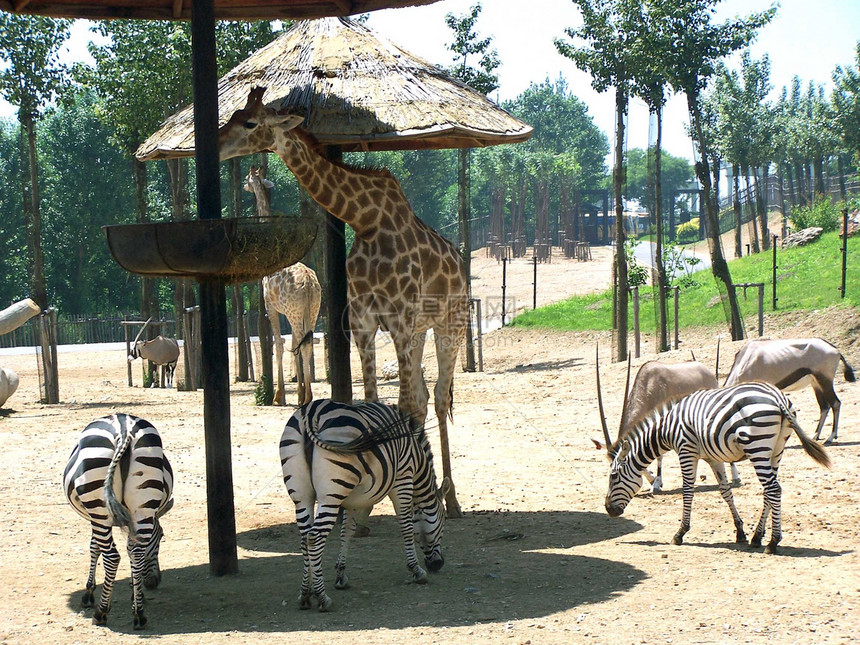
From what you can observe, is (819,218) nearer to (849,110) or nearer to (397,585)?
(849,110)

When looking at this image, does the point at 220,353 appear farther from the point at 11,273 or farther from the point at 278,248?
the point at 11,273

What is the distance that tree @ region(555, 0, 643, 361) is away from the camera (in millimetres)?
21750

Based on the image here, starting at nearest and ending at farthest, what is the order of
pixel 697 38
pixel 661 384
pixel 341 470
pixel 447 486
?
pixel 341 470
pixel 447 486
pixel 661 384
pixel 697 38

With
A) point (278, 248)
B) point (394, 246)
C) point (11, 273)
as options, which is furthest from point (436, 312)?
point (11, 273)

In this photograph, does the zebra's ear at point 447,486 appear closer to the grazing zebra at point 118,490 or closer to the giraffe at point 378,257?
the giraffe at point 378,257

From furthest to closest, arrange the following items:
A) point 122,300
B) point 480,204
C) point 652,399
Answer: point 480,204, point 122,300, point 652,399

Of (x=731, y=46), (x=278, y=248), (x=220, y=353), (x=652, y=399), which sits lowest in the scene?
(x=652, y=399)

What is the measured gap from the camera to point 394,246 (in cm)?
813

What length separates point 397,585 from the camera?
21.3 feet

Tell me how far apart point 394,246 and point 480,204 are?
66959 millimetres

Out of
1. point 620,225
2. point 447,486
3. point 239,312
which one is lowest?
point 447,486

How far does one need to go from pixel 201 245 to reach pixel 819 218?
3751 cm

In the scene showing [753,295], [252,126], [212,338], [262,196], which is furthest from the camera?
[753,295]

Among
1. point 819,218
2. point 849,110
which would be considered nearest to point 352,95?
point 819,218
